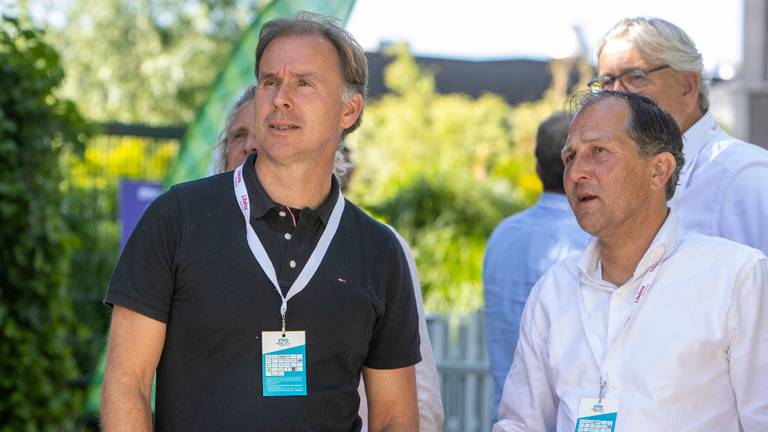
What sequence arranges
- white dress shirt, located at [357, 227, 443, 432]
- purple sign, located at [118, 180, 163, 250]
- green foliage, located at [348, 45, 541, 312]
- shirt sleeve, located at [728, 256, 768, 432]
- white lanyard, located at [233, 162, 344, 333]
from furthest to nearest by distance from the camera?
green foliage, located at [348, 45, 541, 312], purple sign, located at [118, 180, 163, 250], white dress shirt, located at [357, 227, 443, 432], shirt sleeve, located at [728, 256, 768, 432], white lanyard, located at [233, 162, 344, 333]

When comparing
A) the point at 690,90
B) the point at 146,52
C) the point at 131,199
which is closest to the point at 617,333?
the point at 690,90

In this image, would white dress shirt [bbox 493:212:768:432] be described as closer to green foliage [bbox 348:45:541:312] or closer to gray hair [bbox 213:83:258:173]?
gray hair [bbox 213:83:258:173]

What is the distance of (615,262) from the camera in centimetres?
315

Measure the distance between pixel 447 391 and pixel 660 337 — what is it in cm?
490

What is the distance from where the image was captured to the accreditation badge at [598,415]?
9.48ft

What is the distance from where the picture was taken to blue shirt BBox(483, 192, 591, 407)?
4418mm

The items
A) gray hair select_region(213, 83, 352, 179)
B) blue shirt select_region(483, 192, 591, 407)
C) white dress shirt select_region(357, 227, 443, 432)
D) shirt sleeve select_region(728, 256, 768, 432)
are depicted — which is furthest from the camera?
blue shirt select_region(483, 192, 591, 407)

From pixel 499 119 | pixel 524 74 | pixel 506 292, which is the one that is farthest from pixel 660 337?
pixel 524 74

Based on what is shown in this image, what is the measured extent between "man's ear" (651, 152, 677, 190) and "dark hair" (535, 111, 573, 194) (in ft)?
4.20

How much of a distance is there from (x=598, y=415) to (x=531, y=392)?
344 mm

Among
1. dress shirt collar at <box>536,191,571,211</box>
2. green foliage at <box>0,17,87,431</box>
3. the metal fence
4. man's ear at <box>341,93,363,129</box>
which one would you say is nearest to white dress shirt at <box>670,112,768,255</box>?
dress shirt collar at <box>536,191,571,211</box>

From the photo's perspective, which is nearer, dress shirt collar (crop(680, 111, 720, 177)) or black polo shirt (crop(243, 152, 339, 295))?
black polo shirt (crop(243, 152, 339, 295))

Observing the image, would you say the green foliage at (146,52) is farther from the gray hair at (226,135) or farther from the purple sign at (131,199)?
the gray hair at (226,135)

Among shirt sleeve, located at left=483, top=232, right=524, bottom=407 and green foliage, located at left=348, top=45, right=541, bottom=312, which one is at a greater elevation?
green foliage, located at left=348, top=45, right=541, bottom=312
